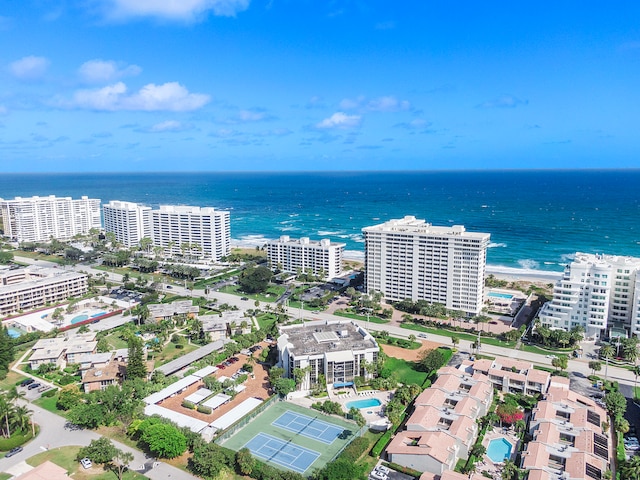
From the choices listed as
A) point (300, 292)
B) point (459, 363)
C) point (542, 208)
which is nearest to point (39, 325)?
point (300, 292)

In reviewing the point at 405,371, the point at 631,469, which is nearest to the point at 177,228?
the point at 405,371

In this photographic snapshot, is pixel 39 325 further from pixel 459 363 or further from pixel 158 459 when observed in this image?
pixel 459 363

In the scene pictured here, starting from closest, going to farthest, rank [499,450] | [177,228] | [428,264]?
[499,450] → [428,264] → [177,228]

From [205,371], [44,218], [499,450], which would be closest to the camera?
[499,450]

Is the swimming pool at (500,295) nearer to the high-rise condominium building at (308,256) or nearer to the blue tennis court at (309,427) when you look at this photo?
the high-rise condominium building at (308,256)

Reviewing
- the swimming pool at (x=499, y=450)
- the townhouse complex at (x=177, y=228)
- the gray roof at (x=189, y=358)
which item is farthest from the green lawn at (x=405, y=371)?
the townhouse complex at (x=177, y=228)

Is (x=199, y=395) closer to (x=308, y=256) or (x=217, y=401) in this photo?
(x=217, y=401)

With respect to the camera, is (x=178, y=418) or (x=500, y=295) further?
(x=500, y=295)
